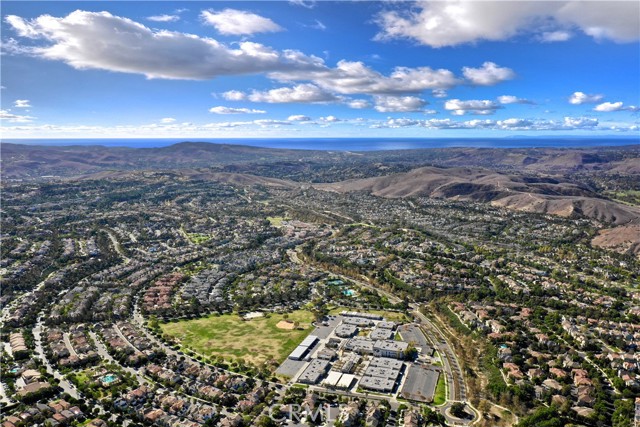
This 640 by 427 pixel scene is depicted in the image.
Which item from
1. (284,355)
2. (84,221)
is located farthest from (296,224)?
(284,355)

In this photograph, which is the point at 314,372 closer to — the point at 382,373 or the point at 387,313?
the point at 382,373

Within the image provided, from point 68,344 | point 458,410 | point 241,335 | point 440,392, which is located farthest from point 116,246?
point 458,410

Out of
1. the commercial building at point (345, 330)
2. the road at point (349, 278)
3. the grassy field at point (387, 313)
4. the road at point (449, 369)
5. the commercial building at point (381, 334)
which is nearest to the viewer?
the road at point (449, 369)

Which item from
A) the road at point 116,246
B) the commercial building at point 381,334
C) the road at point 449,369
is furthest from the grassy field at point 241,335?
the road at point 116,246

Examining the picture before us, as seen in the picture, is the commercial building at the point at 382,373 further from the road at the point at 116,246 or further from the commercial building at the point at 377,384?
the road at the point at 116,246

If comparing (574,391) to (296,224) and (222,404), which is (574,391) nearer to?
(222,404)

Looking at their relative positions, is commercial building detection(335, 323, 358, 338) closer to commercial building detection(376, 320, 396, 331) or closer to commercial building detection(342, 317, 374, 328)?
commercial building detection(342, 317, 374, 328)

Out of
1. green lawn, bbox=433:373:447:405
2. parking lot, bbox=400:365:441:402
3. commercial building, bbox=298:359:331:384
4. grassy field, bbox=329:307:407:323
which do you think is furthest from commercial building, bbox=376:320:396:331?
green lawn, bbox=433:373:447:405

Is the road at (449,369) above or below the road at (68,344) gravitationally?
above
